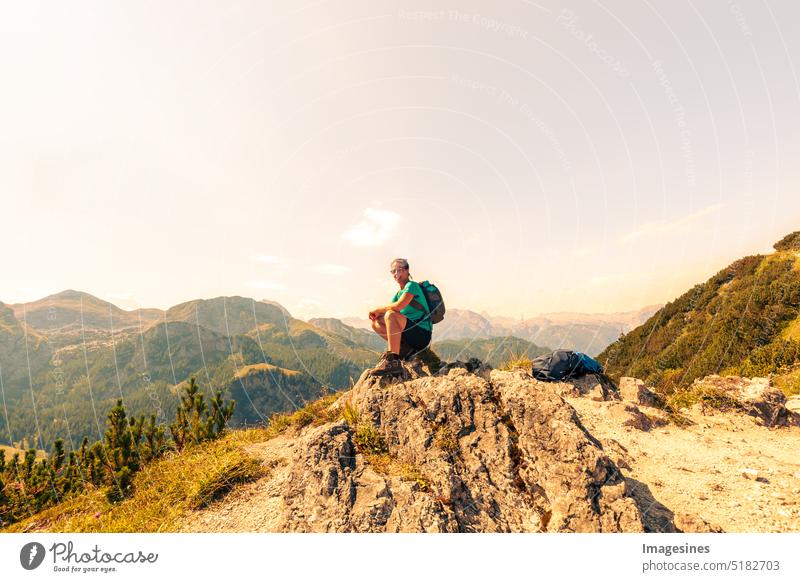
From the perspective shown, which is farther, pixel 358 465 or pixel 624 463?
pixel 624 463

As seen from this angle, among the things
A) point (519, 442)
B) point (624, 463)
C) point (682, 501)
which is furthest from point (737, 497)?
point (519, 442)

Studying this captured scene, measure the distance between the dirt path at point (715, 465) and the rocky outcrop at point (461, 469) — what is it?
71.2 inches

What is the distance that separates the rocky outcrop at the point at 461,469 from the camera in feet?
14.7

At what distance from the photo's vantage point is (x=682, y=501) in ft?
18.6

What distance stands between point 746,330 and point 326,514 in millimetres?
29255

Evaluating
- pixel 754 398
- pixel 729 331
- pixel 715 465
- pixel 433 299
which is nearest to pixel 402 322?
pixel 433 299

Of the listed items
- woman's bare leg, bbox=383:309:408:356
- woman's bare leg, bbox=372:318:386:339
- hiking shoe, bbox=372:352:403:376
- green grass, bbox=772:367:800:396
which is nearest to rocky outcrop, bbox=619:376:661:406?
green grass, bbox=772:367:800:396

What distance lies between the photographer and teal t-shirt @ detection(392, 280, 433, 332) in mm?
7914

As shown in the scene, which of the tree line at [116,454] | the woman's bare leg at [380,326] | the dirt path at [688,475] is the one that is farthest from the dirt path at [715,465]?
the tree line at [116,454]

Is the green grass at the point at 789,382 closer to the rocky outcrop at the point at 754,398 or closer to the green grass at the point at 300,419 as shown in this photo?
the rocky outcrop at the point at 754,398

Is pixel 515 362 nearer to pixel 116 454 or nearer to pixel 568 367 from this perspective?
pixel 568 367

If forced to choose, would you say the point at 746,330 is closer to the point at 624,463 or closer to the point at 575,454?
the point at 624,463

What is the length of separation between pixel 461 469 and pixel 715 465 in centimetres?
582

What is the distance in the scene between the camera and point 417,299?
8016mm
